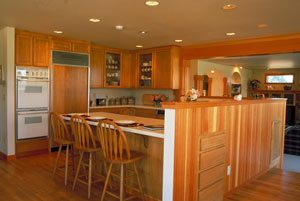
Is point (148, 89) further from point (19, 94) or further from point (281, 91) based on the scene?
point (281, 91)

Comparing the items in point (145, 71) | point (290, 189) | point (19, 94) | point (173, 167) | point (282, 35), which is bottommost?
point (290, 189)

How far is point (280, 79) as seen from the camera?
12.4 m

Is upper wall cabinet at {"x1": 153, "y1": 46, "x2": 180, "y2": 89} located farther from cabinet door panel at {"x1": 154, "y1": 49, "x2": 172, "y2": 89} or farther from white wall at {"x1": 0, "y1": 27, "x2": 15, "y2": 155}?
white wall at {"x1": 0, "y1": 27, "x2": 15, "y2": 155}

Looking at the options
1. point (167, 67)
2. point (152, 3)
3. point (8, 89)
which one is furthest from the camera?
point (167, 67)

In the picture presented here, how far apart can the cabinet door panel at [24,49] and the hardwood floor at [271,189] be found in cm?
412

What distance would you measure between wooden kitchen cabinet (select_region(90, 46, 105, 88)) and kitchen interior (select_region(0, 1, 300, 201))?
3 centimetres

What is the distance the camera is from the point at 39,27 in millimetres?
4402

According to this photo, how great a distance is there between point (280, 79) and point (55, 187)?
39.6 feet

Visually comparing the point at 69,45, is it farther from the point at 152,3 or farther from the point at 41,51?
the point at 152,3

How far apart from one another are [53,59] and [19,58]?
2.08 feet

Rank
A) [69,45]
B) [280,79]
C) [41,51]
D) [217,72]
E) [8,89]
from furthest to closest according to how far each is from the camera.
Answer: [280,79] < [217,72] < [69,45] < [41,51] < [8,89]

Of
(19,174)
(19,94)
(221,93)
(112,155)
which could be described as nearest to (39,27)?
(19,94)

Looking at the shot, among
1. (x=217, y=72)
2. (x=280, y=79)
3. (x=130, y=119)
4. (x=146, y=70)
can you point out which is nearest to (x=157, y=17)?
(x=130, y=119)

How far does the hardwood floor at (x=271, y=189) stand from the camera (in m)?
3.23
